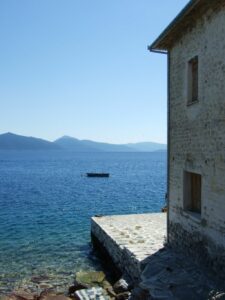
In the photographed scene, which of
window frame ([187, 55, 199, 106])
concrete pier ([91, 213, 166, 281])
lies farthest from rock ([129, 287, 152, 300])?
window frame ([187, 55, 199, 106])

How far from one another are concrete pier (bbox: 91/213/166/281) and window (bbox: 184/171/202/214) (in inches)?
93.6

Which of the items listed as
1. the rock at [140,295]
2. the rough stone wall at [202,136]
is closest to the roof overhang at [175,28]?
the rough stone wall at [202,136]

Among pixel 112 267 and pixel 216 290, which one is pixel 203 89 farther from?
pixel 112 267

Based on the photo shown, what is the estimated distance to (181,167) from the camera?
14688 millimetres

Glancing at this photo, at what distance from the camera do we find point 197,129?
43.6 ft

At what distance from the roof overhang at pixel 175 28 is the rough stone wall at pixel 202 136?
1.13 feet

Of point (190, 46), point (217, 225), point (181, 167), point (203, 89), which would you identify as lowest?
point (217, 225)

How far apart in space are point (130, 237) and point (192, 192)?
4781 millimetres

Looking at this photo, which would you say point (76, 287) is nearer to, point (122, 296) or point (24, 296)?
point (24, 296)

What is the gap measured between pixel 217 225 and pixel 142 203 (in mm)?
31613

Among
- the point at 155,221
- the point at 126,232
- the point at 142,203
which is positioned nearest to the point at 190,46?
the point at 126,232

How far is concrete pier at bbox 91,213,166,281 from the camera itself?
15.3m

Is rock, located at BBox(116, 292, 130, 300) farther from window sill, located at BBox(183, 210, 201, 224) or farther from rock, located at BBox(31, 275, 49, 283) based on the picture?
rock, located at BBox(31, 275, 49, 283)

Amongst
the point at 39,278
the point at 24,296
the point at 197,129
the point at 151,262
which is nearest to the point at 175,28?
the point at 197,129
